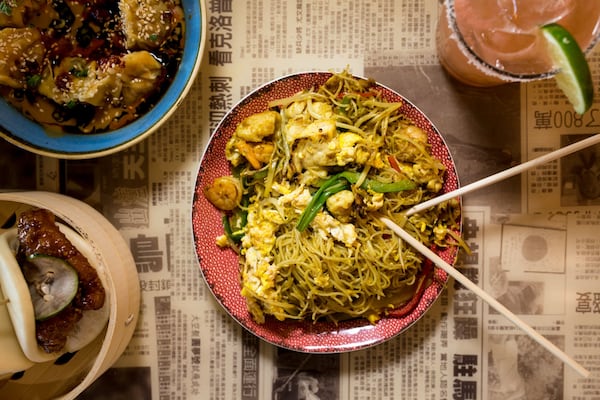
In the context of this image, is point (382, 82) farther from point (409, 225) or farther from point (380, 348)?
point (380, 348)

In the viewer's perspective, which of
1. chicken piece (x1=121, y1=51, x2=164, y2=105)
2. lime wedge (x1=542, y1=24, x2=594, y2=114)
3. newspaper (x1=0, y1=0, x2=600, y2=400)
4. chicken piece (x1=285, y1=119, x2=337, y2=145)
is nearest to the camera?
lime wedge (x1=542, y1=24, x2=594, y2=114)

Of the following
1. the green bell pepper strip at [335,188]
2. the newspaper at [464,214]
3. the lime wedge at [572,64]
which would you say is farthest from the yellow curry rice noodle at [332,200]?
the lime wedge at [572,64]

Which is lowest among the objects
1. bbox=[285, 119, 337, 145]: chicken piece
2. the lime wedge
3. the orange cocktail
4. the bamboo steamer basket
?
the bamboo steamer basket

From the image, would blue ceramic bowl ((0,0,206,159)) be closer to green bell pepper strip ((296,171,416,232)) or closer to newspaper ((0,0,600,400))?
newspaper ((0,0,600,400))

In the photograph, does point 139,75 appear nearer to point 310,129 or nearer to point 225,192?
point 225,192

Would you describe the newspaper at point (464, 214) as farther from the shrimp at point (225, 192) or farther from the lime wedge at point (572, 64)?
the lime wedge at point (572, 64)

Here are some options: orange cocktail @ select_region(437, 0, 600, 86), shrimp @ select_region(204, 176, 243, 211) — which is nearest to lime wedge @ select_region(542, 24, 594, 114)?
orange cocktail @ select_region(437, 0, 600, 86)

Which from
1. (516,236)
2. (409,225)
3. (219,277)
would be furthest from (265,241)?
(516,236)
